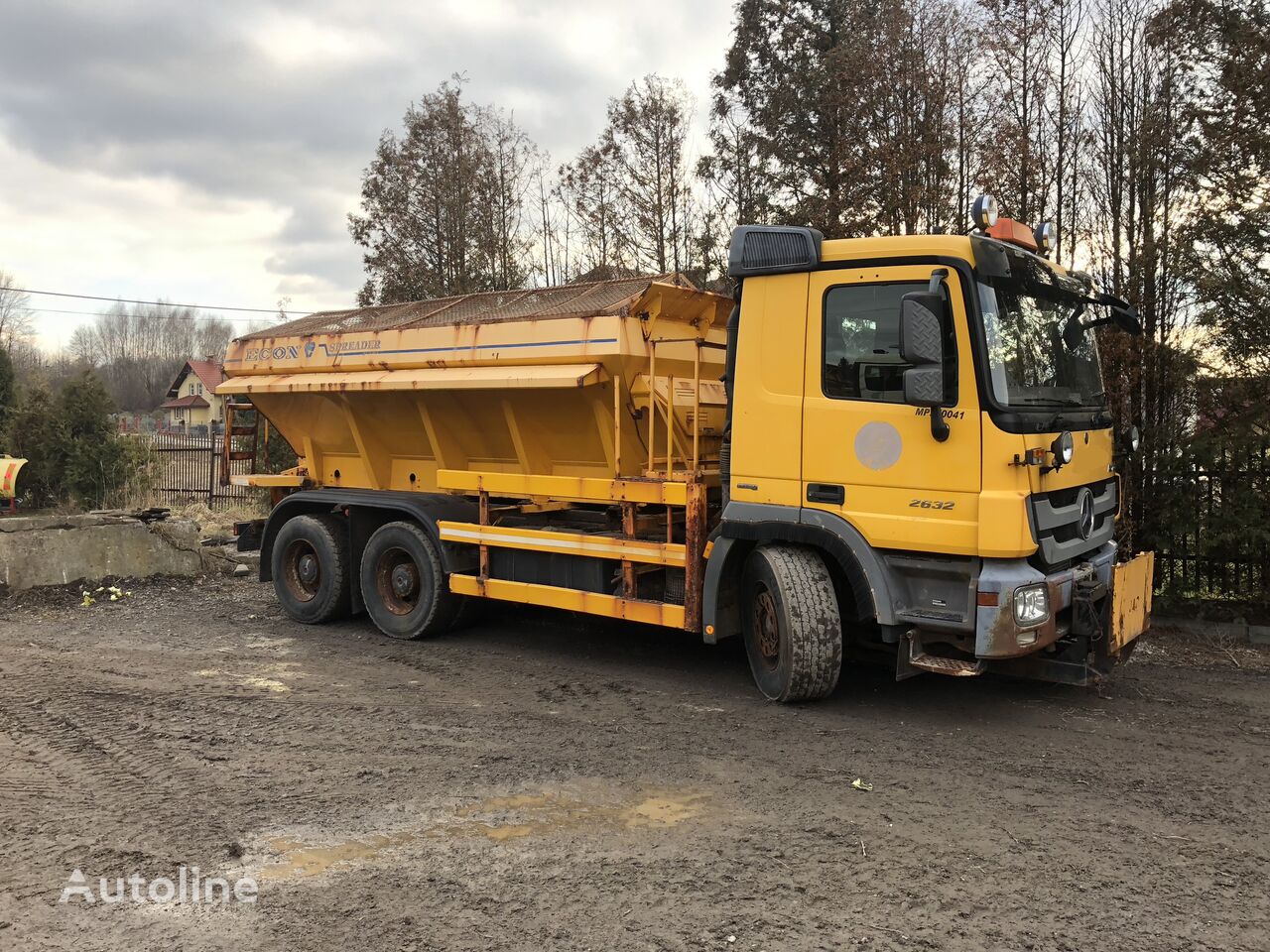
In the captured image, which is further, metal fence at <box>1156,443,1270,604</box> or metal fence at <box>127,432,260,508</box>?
metal fence at <box>127,432,260,508</box>

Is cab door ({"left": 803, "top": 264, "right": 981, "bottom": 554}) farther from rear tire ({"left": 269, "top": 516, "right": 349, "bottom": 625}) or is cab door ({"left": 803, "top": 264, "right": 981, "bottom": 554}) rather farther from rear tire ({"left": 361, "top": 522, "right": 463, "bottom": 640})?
rear tire ({"left": 269, "top": 516, "right": 349, "bottom": 625})

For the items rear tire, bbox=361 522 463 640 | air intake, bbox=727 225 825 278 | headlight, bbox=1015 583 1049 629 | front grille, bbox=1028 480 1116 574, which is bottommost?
rear tire, bbox=361 522 463 640

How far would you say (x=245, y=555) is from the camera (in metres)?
12.1

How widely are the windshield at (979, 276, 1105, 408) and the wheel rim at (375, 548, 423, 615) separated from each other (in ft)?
16.8

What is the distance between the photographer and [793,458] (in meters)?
5.55

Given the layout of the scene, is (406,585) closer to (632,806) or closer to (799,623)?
(799,623)

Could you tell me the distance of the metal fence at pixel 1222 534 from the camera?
7.63m

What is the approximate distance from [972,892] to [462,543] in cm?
511

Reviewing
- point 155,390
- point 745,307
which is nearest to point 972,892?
point 745,307

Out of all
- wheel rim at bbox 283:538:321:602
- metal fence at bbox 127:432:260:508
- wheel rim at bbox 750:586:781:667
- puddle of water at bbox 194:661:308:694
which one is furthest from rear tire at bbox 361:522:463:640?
metal fence at bbox 127:432:260:508

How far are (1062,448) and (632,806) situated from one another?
2.94m

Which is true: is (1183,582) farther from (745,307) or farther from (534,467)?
(534,467)

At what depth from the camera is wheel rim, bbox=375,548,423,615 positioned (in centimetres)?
806

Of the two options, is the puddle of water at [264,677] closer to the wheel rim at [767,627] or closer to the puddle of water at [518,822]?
the puddle of water at [518,822]
